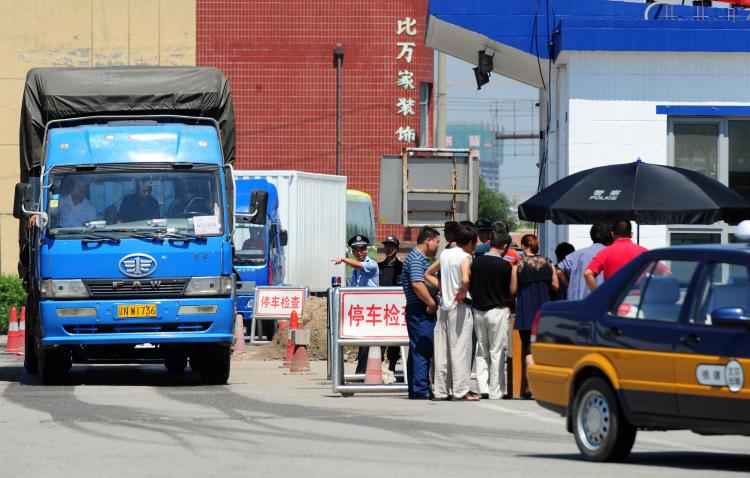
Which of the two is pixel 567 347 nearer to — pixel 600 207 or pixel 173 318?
pixel 600 207

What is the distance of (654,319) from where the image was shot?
10.8 meters

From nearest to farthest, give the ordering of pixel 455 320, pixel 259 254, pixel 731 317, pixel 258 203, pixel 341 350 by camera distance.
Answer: pixel 731 317
pixel 455 320
pixel 341 350
pixel 258 203
pixel 259 254

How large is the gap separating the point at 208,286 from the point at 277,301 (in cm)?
1109

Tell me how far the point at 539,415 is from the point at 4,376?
896cm

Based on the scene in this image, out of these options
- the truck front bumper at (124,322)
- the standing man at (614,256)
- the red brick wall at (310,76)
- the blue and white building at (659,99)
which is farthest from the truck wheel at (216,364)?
the red brick wall at (310,76)

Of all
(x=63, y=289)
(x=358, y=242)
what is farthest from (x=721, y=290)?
(x=358, y=242)

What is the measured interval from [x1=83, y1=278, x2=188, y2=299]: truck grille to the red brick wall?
115 feet

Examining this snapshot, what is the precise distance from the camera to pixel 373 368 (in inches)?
714

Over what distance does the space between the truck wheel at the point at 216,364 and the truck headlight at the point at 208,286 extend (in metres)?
0.82

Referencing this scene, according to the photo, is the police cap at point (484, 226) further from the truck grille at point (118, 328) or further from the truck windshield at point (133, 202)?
the truck grille at point (118, 328)

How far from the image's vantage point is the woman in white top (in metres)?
Result: 16.9

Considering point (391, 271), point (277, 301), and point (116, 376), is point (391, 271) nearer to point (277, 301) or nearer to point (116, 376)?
point (116, 376)

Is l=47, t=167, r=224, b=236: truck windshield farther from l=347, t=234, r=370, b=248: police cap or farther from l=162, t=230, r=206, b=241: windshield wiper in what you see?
l=347, t=234, r=370, b=248: police cap

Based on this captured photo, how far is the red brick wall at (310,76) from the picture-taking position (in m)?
53.8
